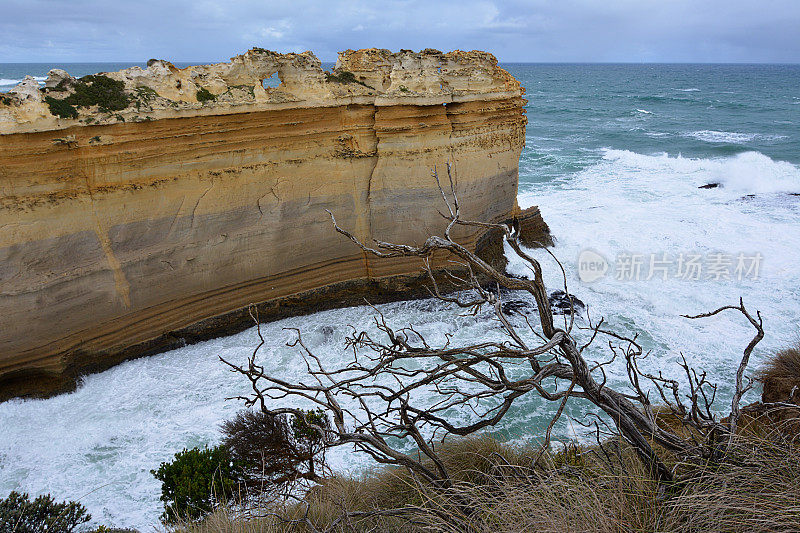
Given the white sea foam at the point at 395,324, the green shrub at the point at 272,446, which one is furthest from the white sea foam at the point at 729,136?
the green shrub at the point at 272,446

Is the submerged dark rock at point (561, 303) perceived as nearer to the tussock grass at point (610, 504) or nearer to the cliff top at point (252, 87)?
the cliff top at point (252, 87)

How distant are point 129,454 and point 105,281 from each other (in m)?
2.57

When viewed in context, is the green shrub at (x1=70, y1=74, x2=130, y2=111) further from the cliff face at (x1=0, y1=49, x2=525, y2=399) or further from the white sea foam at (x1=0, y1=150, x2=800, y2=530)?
the white sea foam at (x1=0, y1=150, x2=800, y2=530)

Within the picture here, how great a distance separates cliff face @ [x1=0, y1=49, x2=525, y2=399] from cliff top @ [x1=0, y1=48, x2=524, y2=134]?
2 cm

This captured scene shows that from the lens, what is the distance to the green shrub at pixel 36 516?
4.40 meters

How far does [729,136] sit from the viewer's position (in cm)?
2884

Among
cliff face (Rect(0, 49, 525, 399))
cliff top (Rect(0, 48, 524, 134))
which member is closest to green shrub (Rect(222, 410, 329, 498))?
cliff face (Rect(0, 49, 525, 399))

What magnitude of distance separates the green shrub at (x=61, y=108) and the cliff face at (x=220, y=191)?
0.20ft

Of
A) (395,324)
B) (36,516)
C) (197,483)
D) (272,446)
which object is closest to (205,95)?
(395,324)

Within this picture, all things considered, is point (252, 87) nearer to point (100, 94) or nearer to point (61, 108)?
point (100, 94)

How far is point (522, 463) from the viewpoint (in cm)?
433

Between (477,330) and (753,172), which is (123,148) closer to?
(477,330)

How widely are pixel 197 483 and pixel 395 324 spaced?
494 cm

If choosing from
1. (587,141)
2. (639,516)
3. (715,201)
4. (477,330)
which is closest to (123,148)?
(477,330)
